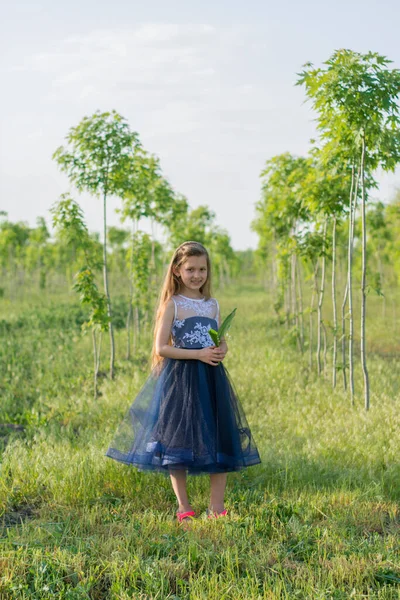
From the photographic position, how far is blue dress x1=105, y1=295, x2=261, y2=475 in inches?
165

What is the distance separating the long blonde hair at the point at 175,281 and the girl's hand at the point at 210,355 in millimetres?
422

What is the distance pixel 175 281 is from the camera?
15.1ft

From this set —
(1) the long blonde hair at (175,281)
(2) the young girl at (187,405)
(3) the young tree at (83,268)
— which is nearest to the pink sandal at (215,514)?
(2) the young girl at (187,405)

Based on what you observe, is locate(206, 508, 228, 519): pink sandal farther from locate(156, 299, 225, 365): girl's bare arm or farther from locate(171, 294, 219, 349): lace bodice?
locate(171, 294, 219, 349): lace bodice

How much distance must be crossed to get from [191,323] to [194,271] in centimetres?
40

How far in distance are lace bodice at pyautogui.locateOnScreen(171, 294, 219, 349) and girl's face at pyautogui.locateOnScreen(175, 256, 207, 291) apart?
0.14 metres

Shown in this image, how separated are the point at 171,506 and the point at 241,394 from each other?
13.4 feet

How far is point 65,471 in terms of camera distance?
4859mm

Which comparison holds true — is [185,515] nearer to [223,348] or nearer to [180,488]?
[180,488]

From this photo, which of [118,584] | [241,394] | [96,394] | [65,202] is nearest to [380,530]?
[118,584]

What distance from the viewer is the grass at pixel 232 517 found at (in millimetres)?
3264

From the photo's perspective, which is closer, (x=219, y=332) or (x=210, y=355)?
(x=210, y=355)

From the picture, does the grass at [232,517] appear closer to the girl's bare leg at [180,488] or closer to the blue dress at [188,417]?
the girl's bare leg at [180,488]

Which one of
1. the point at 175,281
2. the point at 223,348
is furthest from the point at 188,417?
the point at 175,281
